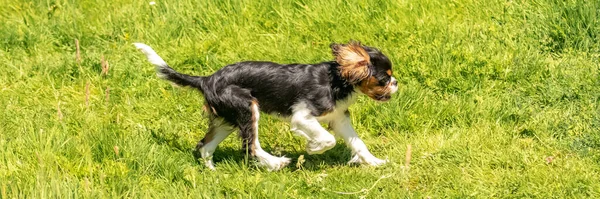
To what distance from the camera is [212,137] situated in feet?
18.1

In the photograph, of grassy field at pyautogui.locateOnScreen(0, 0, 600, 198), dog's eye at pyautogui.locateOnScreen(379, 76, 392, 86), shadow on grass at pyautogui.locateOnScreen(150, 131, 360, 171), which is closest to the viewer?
grassy field at pyautogui.locateOnScreen(0, 0, 600, 198)

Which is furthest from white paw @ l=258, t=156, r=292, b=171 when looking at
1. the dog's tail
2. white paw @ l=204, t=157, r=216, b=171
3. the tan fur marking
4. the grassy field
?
the dog's tail

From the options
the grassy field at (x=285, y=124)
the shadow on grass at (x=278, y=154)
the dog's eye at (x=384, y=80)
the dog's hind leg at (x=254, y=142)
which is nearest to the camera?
the grassy field at (x=285, y=124)

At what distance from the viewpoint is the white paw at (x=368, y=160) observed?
5391 mm

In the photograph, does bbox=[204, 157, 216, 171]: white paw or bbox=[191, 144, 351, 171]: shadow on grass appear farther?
bbox=[191, 144, 351, 171]: shadow on grass

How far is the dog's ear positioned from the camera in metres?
5.26

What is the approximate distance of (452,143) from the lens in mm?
5605

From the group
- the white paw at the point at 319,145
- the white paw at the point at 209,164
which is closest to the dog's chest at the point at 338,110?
the white paw at the point at 319,145

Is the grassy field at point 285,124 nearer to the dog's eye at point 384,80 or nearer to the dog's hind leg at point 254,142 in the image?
the dog's hind leg at point 254,142

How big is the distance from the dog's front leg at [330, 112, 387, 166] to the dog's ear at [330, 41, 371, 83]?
1.08 ft

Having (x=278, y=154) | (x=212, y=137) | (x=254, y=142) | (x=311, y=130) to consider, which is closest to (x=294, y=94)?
(x=311, y=130)

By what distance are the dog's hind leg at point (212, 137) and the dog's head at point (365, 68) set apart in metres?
0.80

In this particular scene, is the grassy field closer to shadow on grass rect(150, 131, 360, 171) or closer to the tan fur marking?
shadow on grass rect(150, 131, 360, 171)

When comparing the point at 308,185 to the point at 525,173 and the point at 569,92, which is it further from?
the point at 569,92
